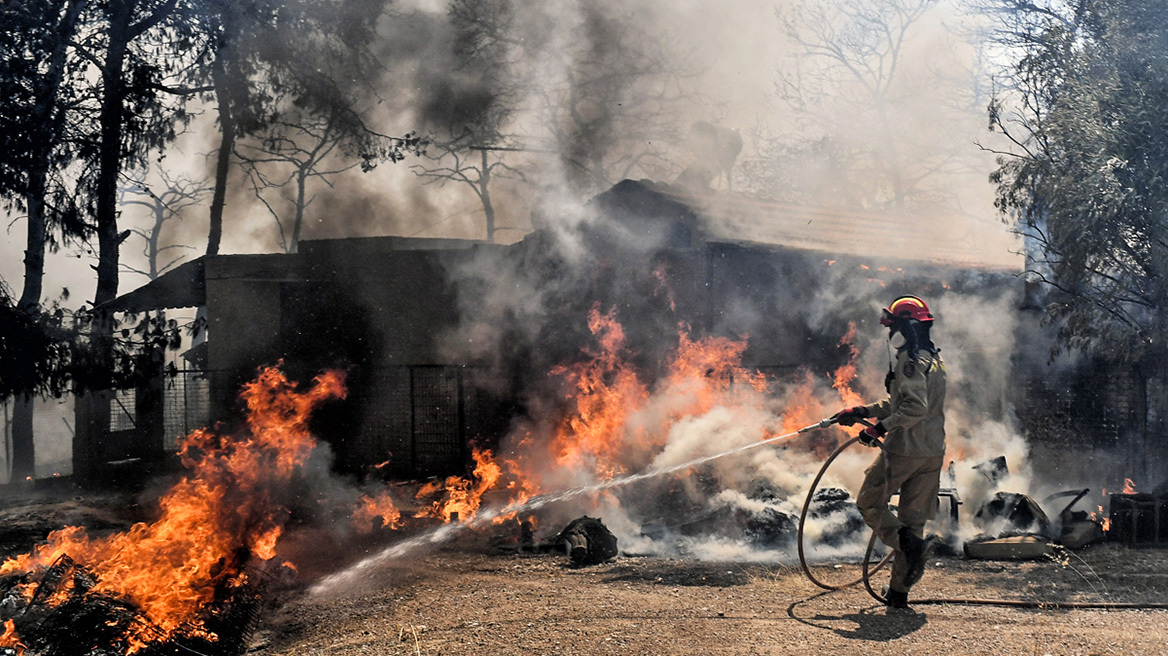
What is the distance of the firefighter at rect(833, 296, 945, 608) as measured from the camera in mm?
5613

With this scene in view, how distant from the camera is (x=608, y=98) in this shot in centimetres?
1995

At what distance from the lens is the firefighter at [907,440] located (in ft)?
18.4

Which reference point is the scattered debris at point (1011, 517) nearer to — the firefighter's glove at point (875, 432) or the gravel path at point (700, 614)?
the gravel path at point (700, 614)

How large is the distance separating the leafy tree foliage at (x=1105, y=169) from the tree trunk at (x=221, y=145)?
13.9 metres

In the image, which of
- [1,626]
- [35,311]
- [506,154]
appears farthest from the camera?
[506,154]

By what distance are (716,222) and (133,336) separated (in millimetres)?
10468

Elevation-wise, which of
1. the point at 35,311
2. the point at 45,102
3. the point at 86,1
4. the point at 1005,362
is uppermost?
the point at 86,1

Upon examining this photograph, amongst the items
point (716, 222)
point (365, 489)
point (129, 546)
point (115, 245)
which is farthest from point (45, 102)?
point (716, 222)

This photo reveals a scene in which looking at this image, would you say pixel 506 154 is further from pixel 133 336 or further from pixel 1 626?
pixel 1 626

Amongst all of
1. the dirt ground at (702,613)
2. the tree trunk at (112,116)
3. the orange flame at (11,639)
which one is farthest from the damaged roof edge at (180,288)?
the orange flame at (11,639)

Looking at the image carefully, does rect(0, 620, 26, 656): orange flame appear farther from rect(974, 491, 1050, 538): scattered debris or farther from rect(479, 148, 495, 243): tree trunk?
rect(479, 148, 495, 243): tree trunk

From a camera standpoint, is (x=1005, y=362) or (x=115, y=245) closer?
(x=1005, y=362)

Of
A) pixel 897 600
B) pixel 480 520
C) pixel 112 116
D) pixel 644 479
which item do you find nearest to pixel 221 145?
pixel 112 116

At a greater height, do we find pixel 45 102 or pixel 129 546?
pixel 45 102
